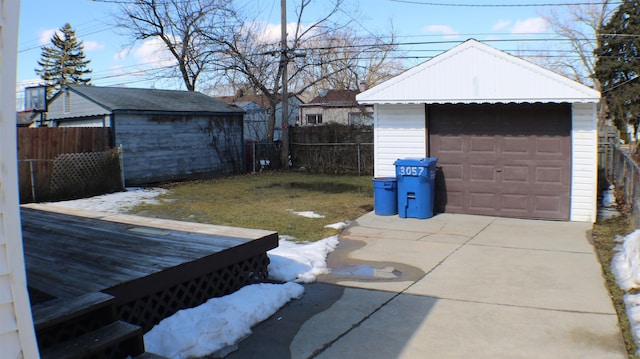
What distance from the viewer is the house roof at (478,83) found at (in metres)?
9.28

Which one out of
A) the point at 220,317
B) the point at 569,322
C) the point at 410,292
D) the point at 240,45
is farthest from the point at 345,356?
the point at 240,45

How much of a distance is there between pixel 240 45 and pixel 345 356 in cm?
2012

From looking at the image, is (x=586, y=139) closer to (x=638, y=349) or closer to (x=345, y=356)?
(x=638, y=349)

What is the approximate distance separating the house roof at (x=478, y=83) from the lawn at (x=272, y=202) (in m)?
2.71

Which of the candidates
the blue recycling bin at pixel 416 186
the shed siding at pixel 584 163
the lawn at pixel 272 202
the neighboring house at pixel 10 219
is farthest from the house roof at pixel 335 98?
the neighboring house at pixel 10 219

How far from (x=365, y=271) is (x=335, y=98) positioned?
28.2m

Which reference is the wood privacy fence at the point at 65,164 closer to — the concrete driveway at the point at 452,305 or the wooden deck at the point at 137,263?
the wooden deck at the point at 137,263

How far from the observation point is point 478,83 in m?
9.88

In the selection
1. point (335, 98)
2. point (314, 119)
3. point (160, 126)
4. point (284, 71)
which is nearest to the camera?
point (160, 126)

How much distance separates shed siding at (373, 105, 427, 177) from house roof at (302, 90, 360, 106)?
1730 cm

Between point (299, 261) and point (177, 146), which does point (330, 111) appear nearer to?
point (177, 146)

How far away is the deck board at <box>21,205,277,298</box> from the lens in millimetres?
4371

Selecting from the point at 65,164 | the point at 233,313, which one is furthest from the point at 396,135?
the point at 65,164

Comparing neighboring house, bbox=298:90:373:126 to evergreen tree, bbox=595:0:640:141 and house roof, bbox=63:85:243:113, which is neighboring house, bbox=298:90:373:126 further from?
evergreen tree, bbox=595:0:640:141
